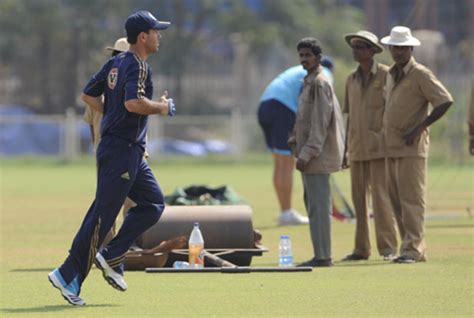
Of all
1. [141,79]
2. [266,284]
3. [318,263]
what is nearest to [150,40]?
[141,79]

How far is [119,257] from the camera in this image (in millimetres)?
11453

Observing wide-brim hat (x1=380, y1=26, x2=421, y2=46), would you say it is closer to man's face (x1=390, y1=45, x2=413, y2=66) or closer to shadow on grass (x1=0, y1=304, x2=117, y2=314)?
man's face (x1=390, y1=45, x2=413, y2=66)

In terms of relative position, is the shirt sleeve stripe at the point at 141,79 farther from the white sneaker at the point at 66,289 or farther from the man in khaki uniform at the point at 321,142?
the man in khaki uniform at the point at 321,142

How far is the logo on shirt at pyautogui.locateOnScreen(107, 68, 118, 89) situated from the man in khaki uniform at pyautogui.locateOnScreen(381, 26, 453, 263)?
437 centimetres

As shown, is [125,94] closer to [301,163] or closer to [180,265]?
[180,265]

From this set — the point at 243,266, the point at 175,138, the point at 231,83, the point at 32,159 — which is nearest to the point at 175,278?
the point at 243,266

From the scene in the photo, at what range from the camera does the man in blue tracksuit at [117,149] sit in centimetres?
1112

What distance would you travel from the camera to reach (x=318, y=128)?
14320mm

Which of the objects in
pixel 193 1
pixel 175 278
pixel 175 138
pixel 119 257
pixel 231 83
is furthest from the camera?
pixel 231 83

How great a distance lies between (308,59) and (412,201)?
1838mm

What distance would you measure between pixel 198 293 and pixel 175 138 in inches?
1708

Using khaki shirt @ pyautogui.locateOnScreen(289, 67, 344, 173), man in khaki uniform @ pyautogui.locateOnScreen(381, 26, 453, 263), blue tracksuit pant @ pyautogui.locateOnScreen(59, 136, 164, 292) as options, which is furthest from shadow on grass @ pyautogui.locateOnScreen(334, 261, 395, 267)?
blue tracksuit pant @ pyautogui.locateOnScreen(59, 136, 164, 292)

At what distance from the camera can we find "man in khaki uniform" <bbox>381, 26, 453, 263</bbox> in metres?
14.9

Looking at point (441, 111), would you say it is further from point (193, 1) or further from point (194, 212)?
point (193, 1)
